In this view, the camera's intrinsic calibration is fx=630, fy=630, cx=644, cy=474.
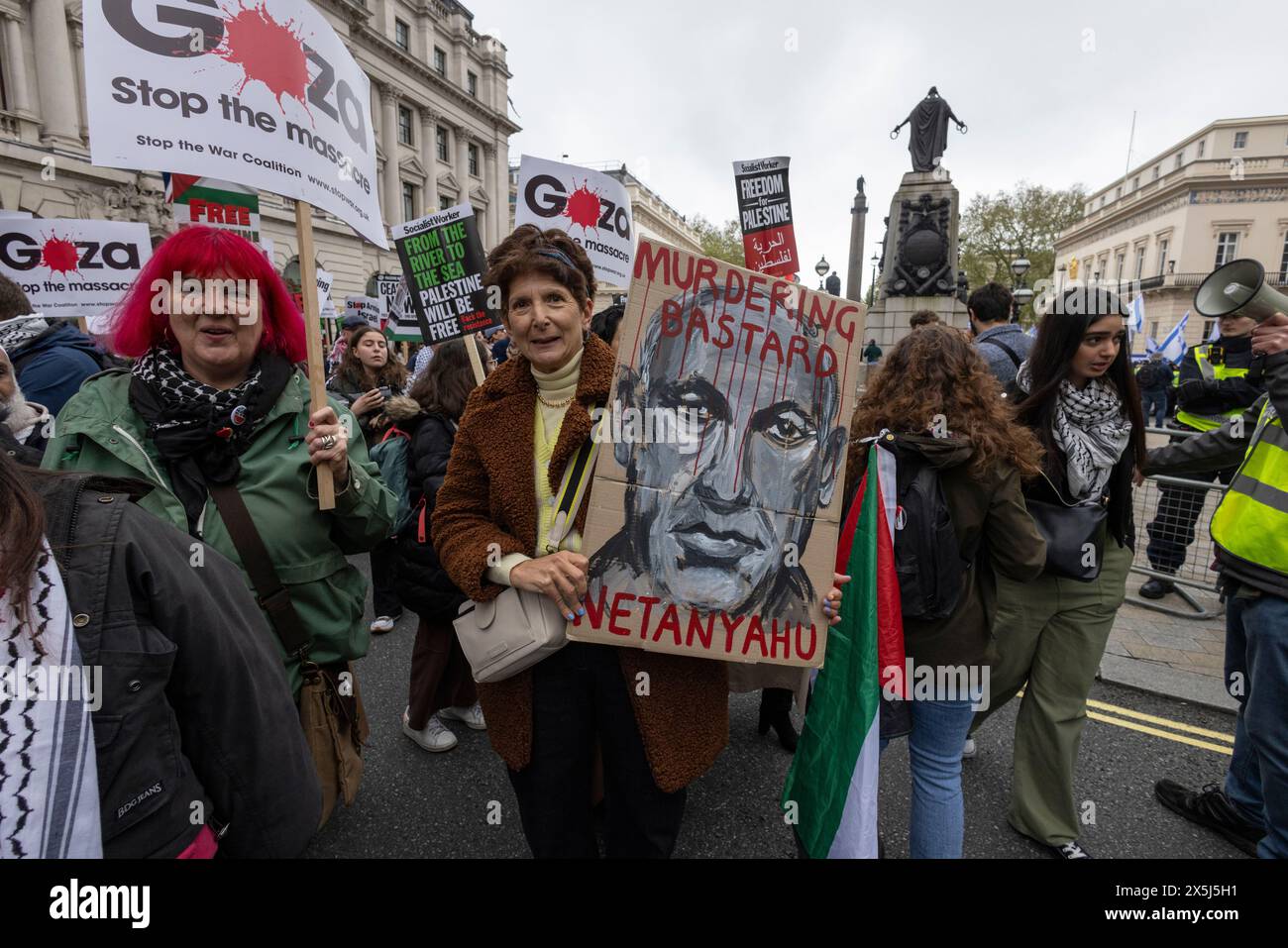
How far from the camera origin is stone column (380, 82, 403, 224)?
33031 millimetres

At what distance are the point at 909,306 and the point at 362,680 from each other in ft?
46.2

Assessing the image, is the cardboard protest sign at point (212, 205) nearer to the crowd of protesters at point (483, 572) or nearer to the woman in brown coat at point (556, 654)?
the crowd of protesters at point (483, 572)

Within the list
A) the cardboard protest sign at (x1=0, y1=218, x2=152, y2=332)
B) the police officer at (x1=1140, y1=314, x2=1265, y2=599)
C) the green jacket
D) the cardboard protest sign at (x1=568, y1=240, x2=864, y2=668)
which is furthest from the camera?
the cardboard protest sign at (x1=0, y1=218, x2=152, y2=332)

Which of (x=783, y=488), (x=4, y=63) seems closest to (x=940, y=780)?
(x=783, y=488)

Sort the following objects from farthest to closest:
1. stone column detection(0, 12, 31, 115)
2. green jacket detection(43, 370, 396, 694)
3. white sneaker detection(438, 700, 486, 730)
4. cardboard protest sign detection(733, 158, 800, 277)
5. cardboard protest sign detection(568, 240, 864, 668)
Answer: stone column detection(0, 12, 31, 115) < cardboard protest sign detection(733, 158, 800, 277) < white sneaker detection(438, 700, 486, 730) < green jacket detection(43, 370, 396, 694) < cardboard protest sign detection(568, 240, 864, 668)

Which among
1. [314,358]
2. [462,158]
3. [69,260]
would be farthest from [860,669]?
[462,158]

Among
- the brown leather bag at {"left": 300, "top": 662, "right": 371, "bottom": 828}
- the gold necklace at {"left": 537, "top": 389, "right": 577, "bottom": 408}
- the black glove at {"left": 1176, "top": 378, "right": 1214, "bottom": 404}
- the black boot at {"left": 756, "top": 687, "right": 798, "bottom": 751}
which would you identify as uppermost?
the black glove at {"left": 1176, "top": 378, "right": 1214, "bottom": 404}

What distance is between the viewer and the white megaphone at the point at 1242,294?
7.72 ft

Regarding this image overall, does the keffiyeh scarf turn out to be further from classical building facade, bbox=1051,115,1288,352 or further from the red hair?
classical building facade, bbox=1051,115,1288,352

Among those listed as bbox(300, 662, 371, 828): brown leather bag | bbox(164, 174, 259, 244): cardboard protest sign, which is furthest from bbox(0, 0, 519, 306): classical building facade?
bbox(300, 662, 371, 828): brown leather bag

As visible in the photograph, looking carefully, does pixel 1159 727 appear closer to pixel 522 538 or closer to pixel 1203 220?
pixel 522 538

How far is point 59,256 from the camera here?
211 inches
